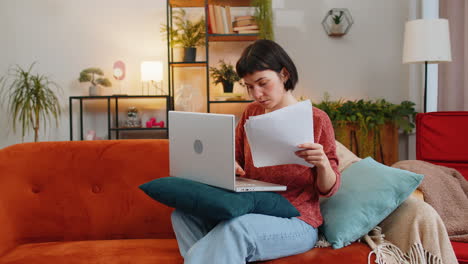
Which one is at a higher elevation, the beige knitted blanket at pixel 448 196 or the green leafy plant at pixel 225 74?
the green leafy plant at pixel 225 74

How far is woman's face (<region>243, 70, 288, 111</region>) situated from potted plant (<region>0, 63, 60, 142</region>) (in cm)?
309

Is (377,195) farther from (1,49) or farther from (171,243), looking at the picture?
(1,49)

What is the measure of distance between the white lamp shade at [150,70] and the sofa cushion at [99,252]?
104 inches

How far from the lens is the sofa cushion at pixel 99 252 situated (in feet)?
5.61

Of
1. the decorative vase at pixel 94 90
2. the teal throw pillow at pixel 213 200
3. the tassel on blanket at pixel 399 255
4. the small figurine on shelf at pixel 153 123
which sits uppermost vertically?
the decorative vase at pixel 94 90

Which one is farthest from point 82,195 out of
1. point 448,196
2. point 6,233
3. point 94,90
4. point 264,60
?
point 94,90

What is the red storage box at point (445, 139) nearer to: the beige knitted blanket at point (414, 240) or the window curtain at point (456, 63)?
the beige knitted blanket at point (414, 240)

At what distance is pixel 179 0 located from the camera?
4379 millimetres

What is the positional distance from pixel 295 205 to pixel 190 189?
15.2 inches

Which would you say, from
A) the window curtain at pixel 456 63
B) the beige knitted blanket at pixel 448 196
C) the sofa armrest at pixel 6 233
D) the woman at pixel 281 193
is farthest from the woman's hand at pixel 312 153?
the window curtain at pixel 456 63

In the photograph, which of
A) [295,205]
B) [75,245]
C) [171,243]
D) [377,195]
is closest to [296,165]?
[295,205]

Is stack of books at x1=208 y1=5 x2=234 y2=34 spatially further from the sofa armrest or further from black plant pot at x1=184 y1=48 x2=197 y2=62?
the sofa armrest

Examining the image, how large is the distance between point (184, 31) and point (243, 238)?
3334mm

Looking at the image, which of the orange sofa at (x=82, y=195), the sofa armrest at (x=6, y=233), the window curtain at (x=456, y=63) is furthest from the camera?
Answer: the window curtain at (x=456, y=63)
